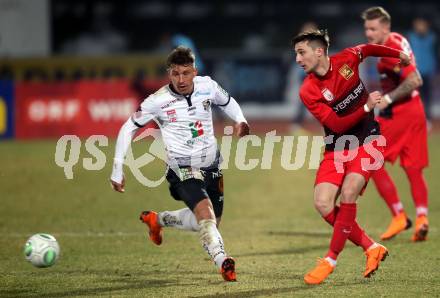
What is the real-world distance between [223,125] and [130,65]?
2628mm

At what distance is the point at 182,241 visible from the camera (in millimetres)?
11102

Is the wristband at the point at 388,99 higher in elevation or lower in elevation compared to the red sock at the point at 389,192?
higher

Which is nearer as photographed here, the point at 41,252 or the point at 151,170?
the point at 41,252

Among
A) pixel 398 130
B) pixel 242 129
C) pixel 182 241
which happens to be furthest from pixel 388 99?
pixel 182 241

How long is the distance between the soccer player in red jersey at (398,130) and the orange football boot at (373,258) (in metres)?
2.33

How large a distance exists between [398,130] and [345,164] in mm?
2575

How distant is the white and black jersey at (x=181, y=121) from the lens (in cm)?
883

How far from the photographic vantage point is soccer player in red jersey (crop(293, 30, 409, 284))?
28.1 ft

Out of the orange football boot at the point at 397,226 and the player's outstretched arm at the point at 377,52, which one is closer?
the player's outstretched arm at the point at 377,52

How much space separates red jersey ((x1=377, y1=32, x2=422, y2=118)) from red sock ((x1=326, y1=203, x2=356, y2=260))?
2390 mm

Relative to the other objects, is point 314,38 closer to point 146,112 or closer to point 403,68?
point 146,112

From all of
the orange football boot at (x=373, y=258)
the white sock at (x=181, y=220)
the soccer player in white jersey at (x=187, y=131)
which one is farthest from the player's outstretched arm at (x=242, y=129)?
the orange football boot at (x=373, y=258)

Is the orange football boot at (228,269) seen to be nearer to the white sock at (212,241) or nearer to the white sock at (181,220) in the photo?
the white sock at (212,241)

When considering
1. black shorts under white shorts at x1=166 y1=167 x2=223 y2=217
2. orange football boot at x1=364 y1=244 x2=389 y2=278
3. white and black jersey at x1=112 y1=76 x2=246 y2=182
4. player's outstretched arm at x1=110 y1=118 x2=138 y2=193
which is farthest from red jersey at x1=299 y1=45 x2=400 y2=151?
player's outstretched arm at x1=110 y1=118 x2=138 y2=193
